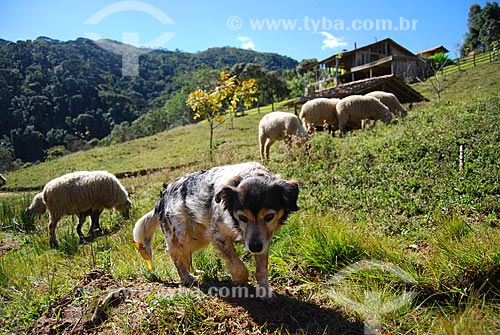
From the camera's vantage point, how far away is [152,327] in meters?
3.16

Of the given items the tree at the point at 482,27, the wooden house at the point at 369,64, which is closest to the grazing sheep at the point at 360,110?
the wooden house at the point at 369,64

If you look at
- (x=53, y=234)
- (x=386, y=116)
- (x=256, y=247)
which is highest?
(x=386, y=116)

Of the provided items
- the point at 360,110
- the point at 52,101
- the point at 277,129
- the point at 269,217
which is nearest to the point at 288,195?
the point at 269,217

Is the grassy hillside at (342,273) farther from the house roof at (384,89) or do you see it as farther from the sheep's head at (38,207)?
the house roof at (384,89)

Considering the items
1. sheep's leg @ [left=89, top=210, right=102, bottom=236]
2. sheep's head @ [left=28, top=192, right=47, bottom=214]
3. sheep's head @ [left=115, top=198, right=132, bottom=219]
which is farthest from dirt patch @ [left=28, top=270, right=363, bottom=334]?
sheep's head @ [left=28, top=192, right=47, bottom=214]

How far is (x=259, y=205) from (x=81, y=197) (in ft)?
28.2

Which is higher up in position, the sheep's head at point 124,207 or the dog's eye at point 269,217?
the dog's eye at point 269,217

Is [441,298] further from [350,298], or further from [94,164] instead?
[94,164]

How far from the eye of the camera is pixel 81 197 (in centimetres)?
984

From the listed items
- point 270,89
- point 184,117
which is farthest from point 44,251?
point 184,117

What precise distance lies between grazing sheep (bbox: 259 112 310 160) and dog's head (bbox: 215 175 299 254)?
1067cm

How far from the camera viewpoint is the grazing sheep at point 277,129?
47.0ft

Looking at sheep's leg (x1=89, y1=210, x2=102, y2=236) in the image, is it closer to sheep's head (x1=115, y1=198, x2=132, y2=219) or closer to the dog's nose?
sheep's head (x1=115, y1=198, x2=132, y2=219)

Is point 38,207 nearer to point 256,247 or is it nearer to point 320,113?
point 256,247
